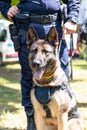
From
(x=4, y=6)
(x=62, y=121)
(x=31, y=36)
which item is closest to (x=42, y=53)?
(x=31, y=36)

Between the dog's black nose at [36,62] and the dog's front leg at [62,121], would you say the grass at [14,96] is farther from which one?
the dog's black nose at [36,62]

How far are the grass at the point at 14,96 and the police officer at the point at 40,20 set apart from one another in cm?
128

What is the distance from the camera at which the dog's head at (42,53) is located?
5281 mm

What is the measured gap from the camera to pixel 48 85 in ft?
18.2

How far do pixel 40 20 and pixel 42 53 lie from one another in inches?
25.4

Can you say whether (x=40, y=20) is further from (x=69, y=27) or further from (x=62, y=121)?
(x=62, y=121)

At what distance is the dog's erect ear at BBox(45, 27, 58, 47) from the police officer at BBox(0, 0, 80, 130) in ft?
1.14

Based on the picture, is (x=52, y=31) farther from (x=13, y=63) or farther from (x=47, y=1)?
(x=13, y=63)

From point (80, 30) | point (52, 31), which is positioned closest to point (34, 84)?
point (52, 31)

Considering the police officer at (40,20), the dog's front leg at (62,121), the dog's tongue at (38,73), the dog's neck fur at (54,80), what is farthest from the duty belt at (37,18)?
the dog's front leg at (62,121)

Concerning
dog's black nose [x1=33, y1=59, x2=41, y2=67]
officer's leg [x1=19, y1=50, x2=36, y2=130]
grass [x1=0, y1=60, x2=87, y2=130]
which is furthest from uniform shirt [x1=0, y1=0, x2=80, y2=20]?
grass [x1=0, y1=60, x2=87, y2=130]

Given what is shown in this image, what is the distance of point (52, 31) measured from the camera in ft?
17.8

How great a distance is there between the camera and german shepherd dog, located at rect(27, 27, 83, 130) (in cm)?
533

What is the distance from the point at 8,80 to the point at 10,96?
9.25 feet
